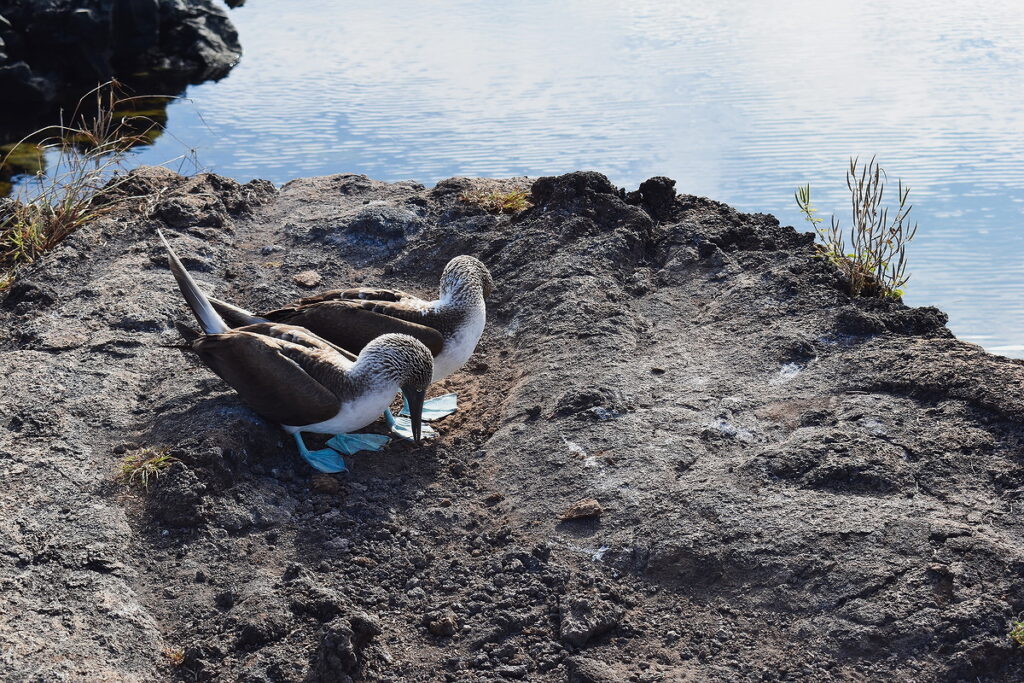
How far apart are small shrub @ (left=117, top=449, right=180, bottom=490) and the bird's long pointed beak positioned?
4.16 feet

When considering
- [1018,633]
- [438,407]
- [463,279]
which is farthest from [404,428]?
[1018,633]

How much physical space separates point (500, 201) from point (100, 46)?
9.18m

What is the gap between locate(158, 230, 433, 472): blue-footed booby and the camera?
551 cm

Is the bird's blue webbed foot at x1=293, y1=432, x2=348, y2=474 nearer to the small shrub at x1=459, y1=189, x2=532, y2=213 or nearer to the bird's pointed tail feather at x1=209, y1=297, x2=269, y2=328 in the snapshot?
the bird's pointed tail feather at x1=209, y1=297, x2=269, y2=328

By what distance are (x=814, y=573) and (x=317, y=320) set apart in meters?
3.27

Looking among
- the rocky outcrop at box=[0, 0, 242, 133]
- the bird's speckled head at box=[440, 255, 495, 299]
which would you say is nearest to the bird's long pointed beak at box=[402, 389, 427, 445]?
the bird's speckled head at box=[440, 255, 495, 299]

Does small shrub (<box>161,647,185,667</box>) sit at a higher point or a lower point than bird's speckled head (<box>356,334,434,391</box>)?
lower

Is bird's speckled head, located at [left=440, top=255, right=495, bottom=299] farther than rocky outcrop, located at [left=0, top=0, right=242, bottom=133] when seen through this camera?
No

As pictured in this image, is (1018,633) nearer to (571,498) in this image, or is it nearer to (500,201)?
(571,498)

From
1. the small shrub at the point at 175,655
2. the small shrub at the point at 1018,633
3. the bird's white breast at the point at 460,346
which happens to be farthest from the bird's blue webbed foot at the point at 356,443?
the small shrub at the point at 1018,633

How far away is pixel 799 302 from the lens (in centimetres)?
640

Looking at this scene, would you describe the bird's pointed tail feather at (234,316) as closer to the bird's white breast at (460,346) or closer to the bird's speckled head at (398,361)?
the bird's speckled head at (398,361)

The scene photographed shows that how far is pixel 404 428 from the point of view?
6.05m

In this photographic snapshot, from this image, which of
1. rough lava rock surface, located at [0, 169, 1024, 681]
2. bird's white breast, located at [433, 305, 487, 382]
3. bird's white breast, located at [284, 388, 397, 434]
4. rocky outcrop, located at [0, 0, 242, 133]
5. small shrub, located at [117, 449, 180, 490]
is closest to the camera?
rough lava rock surface, located at [0, 169, 1024, 681]
